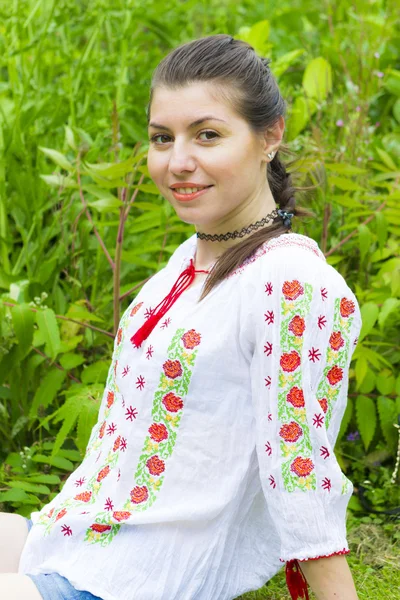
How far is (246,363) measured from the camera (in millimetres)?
1684

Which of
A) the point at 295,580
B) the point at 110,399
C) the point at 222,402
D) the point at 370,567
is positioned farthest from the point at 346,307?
the point at 370,567

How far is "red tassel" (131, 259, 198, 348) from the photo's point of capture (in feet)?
6.06

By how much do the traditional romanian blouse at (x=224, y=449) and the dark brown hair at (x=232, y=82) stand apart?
0.13ft

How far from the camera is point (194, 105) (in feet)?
5.68

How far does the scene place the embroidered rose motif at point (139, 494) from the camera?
1765mm

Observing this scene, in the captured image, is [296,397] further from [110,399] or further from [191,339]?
[110,399]

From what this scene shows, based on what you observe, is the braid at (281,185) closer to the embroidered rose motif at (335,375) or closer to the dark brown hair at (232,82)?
the dark brown hair at (232,82)

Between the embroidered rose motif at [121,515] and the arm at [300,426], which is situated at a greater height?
the arm at [300,426]

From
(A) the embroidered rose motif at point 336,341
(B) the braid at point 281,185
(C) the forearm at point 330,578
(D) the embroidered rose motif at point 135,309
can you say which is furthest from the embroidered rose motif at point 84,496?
(B) the braid at point 281,185

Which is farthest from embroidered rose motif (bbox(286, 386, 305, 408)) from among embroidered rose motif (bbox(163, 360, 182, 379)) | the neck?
the neck

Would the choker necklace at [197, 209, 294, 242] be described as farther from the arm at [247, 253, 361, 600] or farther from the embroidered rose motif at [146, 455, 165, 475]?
the embroidered rose motif at [146, 455, 165, 475]

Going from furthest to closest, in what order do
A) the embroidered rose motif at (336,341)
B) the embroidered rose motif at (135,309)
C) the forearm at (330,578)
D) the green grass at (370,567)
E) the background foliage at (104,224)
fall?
the background foliage at (104,224) < the green grass at (370,567) < the embroidered rose motif at (135,309) < the embroidered rose motif at (336,341) < the forearm at (330,578)

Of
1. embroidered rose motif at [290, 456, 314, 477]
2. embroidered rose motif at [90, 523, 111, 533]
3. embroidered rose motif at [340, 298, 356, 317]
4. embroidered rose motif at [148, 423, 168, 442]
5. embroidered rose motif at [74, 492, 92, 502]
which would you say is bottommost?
embroidered rose motif at [90, 523, 111, 533]

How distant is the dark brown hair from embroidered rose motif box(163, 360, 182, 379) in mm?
145
